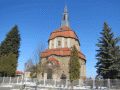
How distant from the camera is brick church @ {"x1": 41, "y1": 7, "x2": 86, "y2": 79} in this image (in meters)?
50.0

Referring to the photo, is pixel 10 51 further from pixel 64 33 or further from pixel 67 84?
pixel 64 33

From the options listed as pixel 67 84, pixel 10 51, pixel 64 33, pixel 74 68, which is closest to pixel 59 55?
pixel 64 33

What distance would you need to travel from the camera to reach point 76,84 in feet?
101

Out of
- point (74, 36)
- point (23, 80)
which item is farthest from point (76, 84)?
point (74, 36)

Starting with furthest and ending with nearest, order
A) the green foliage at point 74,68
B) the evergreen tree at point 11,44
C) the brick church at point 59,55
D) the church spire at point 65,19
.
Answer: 1. the church spire at point 65,19
2. the brick church at point 59,55
3. the evergreen tree at point 11,44
4. the green foliage at point 74,68

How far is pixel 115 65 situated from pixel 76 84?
6.62 metres

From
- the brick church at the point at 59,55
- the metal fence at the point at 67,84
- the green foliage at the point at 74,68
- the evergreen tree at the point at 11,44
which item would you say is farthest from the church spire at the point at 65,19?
the metal fence at the point at 67,84

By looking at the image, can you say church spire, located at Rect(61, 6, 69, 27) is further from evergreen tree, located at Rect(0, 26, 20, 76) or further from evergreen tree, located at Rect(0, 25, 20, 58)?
evergreen tree, located at Rect(0, 25, 20, 58)

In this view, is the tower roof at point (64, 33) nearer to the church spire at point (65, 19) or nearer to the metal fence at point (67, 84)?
the church spire at point (65, 19)

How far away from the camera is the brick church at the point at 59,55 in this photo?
164 feet

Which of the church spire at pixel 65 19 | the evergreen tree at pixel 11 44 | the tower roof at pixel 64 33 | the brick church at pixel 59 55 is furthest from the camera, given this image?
the church spire at pixel 65 19

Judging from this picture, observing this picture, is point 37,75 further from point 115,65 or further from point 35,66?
point 115,65

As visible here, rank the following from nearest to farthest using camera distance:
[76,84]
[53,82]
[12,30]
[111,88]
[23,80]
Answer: [111,88] → [76,84] → [53,82] → [23,80] → [12,30]

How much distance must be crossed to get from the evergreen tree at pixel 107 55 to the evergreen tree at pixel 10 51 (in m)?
18.6
